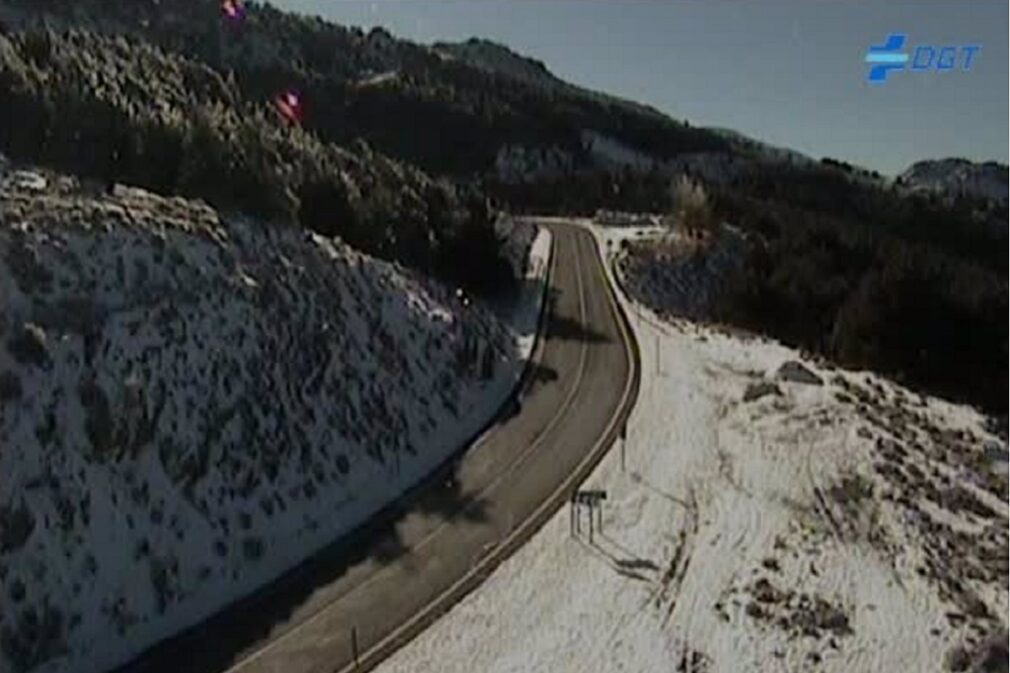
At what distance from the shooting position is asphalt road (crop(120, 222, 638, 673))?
23.3 m

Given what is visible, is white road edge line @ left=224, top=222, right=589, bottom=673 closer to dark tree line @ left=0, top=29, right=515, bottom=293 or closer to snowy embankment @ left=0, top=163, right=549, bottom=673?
snowy embankment @ left=0, top=163, right=549, bottom=673

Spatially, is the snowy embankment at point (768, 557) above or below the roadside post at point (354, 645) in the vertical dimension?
above

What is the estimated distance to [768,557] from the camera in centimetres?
2791

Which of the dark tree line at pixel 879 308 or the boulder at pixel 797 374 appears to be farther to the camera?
the dark tree line at pixel 879 308

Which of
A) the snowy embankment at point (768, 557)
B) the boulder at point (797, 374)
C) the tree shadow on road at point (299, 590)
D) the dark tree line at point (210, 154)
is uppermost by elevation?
the dark tree line at point (210, 154)

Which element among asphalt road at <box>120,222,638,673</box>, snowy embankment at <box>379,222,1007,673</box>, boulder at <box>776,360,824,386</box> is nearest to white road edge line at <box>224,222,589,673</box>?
asphalt road at <box>120,222,638,673</box>

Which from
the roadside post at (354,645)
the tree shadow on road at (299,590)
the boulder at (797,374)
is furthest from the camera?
the boulder at (797,374)

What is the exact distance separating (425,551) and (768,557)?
896 cm

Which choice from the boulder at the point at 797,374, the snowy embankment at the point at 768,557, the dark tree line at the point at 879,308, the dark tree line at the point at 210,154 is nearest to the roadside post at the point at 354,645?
the snowy embankment at the point at 768,557

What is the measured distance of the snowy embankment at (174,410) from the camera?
23.6 metres

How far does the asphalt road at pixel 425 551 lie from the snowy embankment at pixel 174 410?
0.92m

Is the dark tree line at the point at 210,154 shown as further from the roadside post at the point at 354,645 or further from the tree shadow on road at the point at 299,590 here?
the roadside post at the point at 354,645

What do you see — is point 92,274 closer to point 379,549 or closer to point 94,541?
point 94,541

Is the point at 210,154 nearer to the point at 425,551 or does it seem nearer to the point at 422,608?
the point at 425,551
